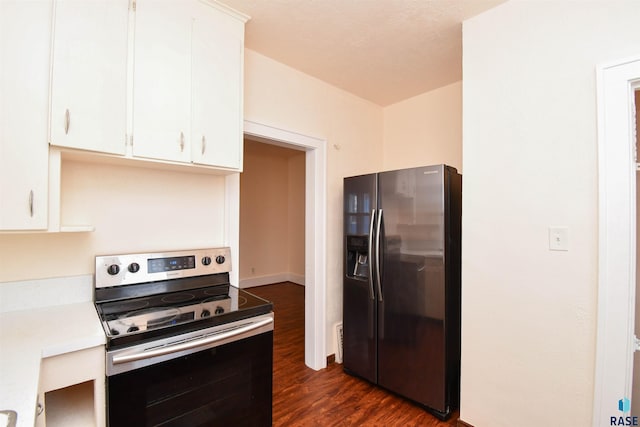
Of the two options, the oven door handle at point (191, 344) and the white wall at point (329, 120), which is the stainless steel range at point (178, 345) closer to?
the oven door handle at point (191, 344)

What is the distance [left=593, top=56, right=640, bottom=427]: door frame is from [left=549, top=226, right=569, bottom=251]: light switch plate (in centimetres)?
13

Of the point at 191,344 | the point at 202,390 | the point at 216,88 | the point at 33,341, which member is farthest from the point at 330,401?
the point at 216,88

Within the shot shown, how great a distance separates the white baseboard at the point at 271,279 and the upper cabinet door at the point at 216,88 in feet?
13.5

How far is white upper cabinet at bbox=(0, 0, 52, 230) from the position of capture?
3.77ft

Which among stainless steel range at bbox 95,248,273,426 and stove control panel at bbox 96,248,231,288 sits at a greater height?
stove control panel at bbox 96,248,231,288

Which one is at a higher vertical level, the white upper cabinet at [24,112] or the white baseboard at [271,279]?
the white upper cabinet at [24,112]

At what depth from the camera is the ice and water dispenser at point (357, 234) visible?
2445mm

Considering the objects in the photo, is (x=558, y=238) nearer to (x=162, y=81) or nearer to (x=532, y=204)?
(x=532, y=204)

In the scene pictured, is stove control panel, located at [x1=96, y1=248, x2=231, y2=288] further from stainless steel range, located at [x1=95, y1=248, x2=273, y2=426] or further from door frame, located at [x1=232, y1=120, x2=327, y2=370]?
door frame, located at [x1=232, y1=120, x2=327, y2=370]

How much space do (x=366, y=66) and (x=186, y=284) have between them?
6.97 ft

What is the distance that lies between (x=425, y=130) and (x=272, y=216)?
3.76 meters

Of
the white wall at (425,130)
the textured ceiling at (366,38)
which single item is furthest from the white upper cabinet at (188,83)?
the white wall at (425,130)

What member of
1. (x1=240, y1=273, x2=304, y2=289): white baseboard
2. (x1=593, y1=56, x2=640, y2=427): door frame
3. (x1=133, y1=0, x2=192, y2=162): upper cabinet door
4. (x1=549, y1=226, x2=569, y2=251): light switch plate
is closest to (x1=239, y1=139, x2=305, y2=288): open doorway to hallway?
(x1=240, y1=273, x2=304, y2=289): white baseboard

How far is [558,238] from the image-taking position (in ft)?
5.05
